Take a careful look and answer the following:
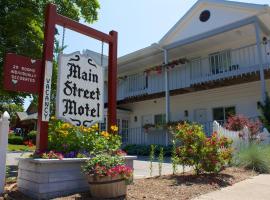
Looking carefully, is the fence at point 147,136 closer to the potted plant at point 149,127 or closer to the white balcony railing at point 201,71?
the potted plant at point 149,127

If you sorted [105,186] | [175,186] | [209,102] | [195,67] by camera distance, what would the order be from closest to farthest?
1. [105,186]
2. [175,186]
3. [209,102]
4. [195,67]

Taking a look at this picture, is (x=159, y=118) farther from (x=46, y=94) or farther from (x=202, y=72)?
(x=46, y=94)

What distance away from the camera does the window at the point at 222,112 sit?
17109mm

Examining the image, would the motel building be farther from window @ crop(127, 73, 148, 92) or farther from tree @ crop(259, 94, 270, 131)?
tree @ crop(259, 94, 270, 131)

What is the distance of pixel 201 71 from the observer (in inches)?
700

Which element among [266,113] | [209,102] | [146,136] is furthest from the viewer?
[146,136]

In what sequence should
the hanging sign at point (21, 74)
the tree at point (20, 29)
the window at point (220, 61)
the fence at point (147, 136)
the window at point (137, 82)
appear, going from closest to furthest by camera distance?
the hanging sign at point (21, 74) < the tree at point (20, 29) < the window at point (220, 61) < the fence at point (147, 136) < the window at point (137, 82)

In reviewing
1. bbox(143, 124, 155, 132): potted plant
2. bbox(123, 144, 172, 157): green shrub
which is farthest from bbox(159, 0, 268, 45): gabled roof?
bbox(123, 144, 172, 157): green shrub

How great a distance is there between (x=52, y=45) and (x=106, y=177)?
122 inches

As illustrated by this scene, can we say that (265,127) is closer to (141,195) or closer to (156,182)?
(156,182)

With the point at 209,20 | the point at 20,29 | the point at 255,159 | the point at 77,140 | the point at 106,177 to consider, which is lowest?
the point at 106,177

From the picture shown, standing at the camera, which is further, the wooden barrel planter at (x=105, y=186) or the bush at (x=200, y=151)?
the bush at (x=200, y=151)

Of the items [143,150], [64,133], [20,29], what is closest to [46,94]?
[64,133]

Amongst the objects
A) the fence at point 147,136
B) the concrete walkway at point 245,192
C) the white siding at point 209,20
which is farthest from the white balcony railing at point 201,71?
the concrete walkway at point 245,192
